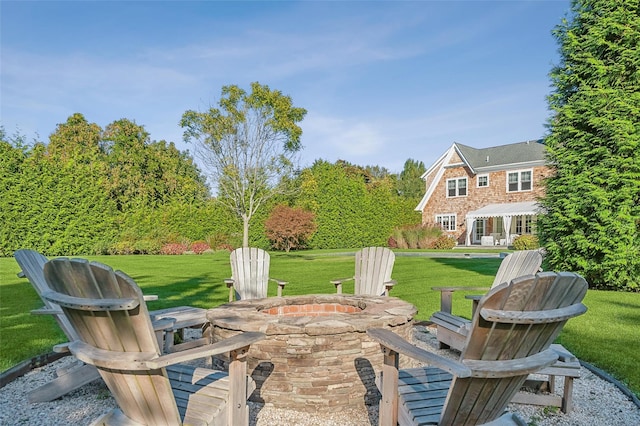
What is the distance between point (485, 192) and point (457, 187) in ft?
6.19

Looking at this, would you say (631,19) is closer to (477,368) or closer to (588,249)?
(588,249)

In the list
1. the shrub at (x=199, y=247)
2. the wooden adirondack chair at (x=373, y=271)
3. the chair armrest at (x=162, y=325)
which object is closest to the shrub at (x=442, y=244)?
the shrub at (x=199, y=247)

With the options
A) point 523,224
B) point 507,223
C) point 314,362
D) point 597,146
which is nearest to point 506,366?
point 314,362

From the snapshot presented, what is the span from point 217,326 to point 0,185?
1714 centimetres

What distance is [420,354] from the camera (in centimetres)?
191

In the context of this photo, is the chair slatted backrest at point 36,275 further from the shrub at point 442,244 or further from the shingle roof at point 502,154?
the shingle roof at point 502,154

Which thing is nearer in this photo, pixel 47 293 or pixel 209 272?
pixel 47 293

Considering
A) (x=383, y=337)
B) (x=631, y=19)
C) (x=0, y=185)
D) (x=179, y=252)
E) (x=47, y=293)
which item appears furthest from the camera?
(x=179, y=252)

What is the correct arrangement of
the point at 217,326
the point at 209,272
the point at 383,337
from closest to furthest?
the point at 383,337, the point at 217,326, the point at 209,272

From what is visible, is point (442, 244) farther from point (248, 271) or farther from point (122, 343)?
point (122, 343)

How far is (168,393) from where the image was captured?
1.83m

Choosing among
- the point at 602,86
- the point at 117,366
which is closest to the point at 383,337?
the point at 117,366

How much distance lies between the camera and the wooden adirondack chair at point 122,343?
1620 millimetres

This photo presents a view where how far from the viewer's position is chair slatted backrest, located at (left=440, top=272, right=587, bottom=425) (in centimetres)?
158
